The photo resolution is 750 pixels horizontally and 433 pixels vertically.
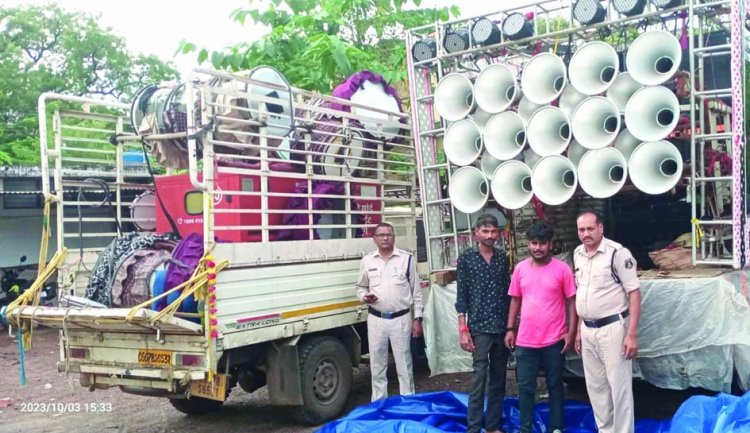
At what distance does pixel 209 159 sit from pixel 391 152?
8.44ft

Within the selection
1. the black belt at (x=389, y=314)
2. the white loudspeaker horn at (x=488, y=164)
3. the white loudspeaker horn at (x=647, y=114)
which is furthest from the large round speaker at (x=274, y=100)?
the white loudspeaker horn at (x=647, y=114)

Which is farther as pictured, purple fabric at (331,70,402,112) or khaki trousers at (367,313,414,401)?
purple fabric at (331,70,402,112)

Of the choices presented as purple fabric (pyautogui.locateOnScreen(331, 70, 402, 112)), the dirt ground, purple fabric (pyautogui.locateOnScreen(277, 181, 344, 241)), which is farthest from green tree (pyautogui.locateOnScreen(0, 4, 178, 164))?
purple fabric (pyautogui.locateOnScreen(277, 181, 344, 241))

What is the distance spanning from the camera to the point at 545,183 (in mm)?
5219

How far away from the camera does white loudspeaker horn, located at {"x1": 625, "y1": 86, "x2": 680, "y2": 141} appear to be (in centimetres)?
477

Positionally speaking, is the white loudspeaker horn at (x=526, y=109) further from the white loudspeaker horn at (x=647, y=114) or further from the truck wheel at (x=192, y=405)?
the truck wheel at (x=192, y=405)

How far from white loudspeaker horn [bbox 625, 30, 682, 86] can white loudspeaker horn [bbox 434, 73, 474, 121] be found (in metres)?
1.30

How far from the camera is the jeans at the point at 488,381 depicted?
4.82 meters

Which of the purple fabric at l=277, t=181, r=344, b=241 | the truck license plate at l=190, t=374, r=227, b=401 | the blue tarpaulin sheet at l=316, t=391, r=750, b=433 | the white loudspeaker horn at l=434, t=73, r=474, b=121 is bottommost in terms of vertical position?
the blue tarpaulin sheet at l=316, t=391, r=750, b=433

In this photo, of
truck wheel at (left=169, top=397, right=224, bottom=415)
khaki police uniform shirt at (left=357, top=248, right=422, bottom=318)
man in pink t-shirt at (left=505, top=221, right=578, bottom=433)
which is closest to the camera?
man in pink t-shirt at (left=505, top=221, right=578, bottom=433)

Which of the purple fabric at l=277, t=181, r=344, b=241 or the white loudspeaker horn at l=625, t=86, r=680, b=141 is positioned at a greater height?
the white loudspeaker horn at l=625, t=86, r=680, b=141

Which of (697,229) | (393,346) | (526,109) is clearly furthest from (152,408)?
(697,229)

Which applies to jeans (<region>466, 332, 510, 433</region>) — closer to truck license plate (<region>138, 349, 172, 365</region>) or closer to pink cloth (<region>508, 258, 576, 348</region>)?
pink cloth (<region>508, 258, 576, 348</region>)

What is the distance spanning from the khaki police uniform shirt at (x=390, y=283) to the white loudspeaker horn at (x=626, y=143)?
1.93 meters
